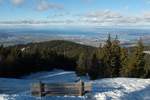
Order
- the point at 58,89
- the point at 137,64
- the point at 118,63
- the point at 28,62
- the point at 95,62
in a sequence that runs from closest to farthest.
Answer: the point at 58,89 → the point at 137,64 → the point at 118,63 → the point at 95,62 → the point at 28,62

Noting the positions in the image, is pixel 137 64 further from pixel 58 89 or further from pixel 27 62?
pixel 58 89

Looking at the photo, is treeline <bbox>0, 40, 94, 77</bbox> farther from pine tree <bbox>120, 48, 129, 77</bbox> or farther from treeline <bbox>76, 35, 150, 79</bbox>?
pine tree <bbox>120, 48, 129, 77</bbox>

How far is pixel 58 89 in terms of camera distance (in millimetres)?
24062

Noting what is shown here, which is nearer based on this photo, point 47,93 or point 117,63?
point 47,93

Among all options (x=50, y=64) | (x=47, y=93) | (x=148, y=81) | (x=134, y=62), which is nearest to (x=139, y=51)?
(x=134, y=62)

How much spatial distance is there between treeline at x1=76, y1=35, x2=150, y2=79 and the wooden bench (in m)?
33.0

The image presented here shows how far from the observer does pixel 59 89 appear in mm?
24078

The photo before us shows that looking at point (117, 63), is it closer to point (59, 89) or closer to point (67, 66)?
point (67, 66)

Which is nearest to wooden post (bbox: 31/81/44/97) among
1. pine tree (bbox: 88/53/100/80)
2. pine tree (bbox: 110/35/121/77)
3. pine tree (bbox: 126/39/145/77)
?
pine tree (bbox: 126/39/145/77)

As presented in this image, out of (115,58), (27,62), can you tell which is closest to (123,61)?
(115,58)

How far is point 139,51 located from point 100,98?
37171 mm

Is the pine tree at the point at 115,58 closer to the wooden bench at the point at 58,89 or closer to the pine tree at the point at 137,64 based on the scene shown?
the pine tree at the point at 137,64

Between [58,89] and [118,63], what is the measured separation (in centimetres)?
4044

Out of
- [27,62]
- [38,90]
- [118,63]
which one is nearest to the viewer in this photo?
[38,90]
